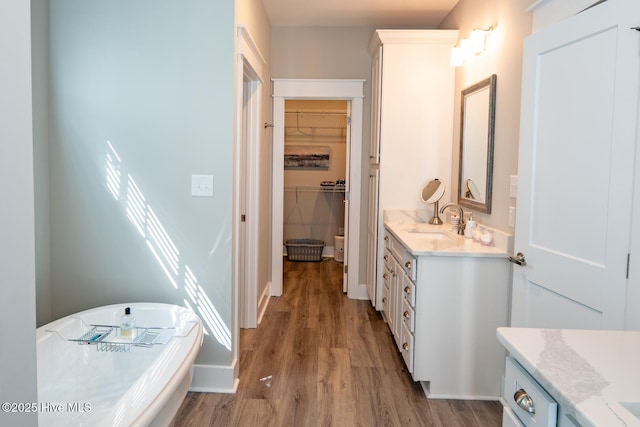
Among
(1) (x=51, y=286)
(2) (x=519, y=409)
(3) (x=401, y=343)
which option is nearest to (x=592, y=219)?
(2) (x=519, y=409)

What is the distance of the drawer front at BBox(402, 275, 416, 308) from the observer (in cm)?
259

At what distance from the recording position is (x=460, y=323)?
250 centimetres

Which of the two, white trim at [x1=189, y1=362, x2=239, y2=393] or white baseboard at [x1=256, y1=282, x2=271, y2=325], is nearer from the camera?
white trim at [x1=189, y1=362, x2=239, y2=393]

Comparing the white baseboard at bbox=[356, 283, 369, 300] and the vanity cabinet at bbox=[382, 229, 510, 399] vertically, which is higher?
the vanity cabinet at bbox=[382, 229, 510, 399]

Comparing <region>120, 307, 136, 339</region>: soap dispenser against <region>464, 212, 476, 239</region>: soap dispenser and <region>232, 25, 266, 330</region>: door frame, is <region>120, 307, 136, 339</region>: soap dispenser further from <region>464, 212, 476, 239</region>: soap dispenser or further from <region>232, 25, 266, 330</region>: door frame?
<region>464, 212, 476, 239</region>: soap dispenser

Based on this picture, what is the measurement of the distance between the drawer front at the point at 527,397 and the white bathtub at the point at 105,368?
109 cm

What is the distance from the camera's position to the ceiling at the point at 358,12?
3.74m

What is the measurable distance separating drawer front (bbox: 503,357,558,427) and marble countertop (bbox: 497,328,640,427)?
3cm

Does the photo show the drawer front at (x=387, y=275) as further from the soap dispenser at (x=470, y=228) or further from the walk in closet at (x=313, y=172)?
the walk in closet at (x=313, y=172)

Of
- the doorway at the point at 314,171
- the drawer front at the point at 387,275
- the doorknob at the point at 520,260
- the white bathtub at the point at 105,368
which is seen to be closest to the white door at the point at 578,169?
the doorknob at the point at 520,260

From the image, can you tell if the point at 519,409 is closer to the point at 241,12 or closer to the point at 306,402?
the point at 306,402

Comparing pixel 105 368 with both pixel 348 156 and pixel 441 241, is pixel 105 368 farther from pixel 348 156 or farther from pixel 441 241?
pixel 348 156

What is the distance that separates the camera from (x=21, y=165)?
2.20ft

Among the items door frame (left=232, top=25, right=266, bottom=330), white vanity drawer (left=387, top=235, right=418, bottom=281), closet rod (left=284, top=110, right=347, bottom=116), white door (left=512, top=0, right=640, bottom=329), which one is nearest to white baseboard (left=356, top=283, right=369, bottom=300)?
white vanity drawer (left=387, top=235, right=418, bottom=281)
